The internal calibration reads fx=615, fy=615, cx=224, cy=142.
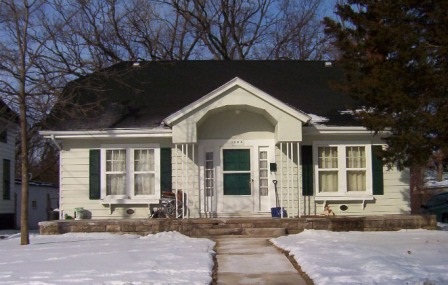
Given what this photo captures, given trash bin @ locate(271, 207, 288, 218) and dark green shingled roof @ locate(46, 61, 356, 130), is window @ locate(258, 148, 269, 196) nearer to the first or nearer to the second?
trash bin @ locate(271, 207, 288, 218)

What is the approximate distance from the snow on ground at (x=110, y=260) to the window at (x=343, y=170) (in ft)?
16.1

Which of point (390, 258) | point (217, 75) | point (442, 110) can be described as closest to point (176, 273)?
point (390, 258)

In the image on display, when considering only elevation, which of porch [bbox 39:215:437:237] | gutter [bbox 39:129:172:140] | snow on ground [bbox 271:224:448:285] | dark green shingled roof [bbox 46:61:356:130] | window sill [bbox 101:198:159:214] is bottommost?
snow on ground [bbox 271:224:448:285]

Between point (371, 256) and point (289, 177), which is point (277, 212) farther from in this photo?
point (371, 256)

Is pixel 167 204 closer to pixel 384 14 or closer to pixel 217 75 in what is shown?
pixel 217 75

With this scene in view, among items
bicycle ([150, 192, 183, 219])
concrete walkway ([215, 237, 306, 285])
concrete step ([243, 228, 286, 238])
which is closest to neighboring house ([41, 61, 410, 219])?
bicycle ([150, 192, 183, 219])

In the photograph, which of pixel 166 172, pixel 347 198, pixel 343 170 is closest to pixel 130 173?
pixel 166 172

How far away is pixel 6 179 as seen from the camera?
24.5m

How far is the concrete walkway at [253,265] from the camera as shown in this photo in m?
8.59

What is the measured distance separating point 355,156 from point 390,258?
7.38m

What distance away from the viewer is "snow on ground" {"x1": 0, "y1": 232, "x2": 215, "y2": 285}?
334 inches

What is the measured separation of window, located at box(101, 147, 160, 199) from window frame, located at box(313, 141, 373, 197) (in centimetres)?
435

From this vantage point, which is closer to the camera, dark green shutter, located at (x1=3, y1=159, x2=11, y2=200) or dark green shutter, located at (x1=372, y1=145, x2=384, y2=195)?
dark green shutter, located at (x1=372, y1=145, x2=384, y2=195)

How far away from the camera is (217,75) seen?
1977 centimetres
